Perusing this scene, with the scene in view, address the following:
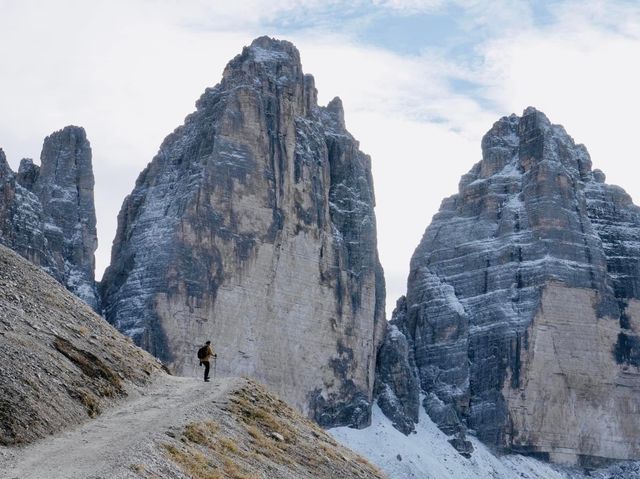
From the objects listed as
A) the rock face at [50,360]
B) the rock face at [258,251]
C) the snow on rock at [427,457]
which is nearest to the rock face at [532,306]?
the snow on rock at [427,457]

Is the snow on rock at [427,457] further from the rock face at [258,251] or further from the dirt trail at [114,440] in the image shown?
the dirt trail at [114,440]

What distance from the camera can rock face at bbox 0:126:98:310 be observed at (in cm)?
15688

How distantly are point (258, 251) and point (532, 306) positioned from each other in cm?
3404

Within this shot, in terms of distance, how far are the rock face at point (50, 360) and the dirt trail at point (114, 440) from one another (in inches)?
16.5

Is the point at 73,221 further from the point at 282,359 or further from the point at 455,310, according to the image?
the point at 455,310

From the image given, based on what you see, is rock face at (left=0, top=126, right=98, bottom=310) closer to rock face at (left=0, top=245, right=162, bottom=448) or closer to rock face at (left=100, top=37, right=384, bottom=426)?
rock face at (left=100, top=37, right=384, bottom=426)

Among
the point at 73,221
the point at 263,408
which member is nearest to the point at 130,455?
the point at 263,408

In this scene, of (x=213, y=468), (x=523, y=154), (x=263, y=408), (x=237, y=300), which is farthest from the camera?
(x=523, y=154)

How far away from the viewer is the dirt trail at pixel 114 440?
1325 inches

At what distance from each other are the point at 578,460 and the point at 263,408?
132868mm

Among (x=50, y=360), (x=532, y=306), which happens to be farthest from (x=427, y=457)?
(x=50, y=360)

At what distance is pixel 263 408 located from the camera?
4569 centimetres

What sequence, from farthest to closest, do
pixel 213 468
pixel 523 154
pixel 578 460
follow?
pixel 523 154
pixel 578 460
pixel 213 468

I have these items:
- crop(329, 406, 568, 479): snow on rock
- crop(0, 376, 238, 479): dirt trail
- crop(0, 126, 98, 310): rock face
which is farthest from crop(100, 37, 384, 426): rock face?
crop(0, 376, 238, 479): dirt trail
